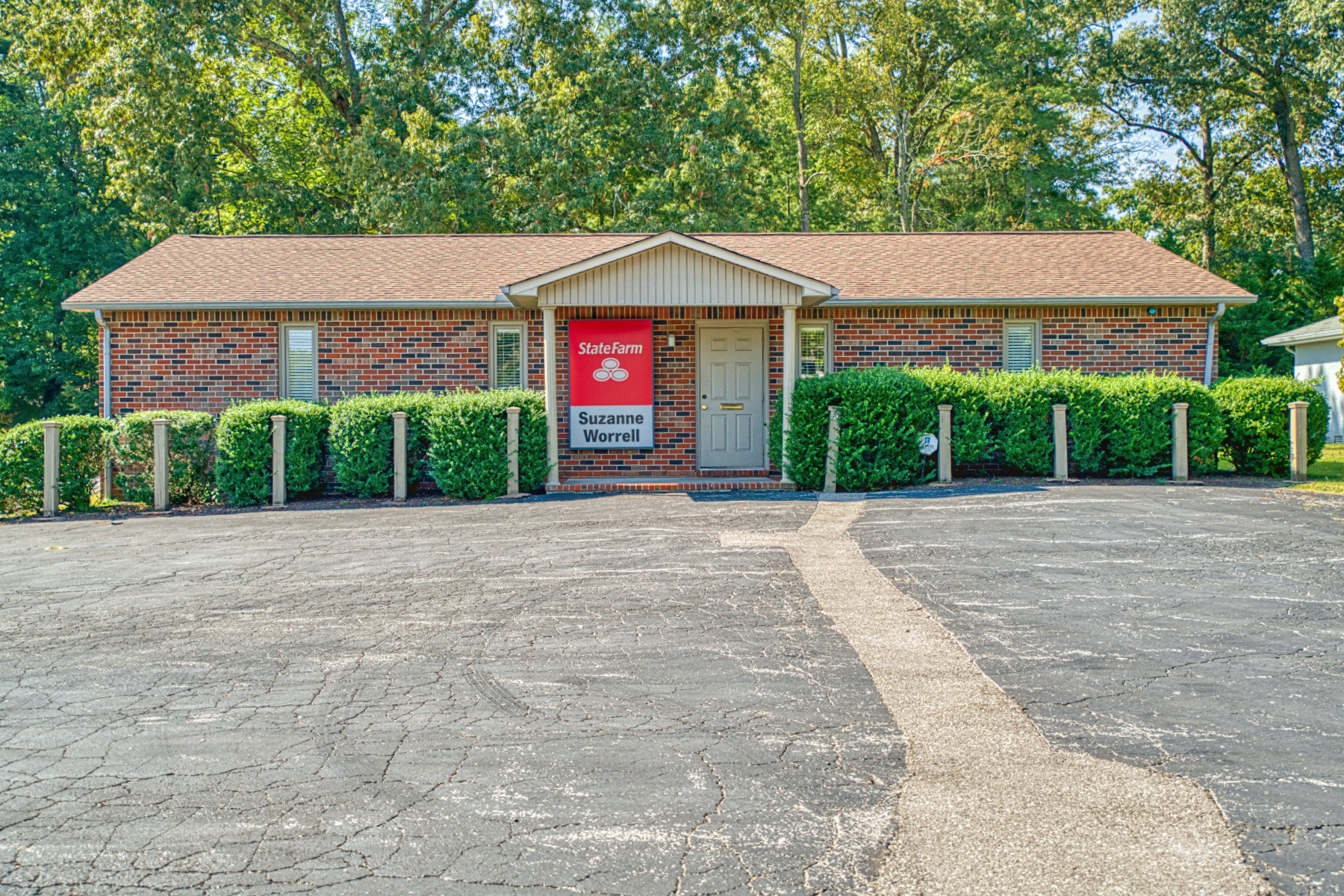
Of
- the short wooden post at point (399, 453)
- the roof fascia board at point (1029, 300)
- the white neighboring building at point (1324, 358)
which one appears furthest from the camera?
the white neighboring building at point (1324, 358)

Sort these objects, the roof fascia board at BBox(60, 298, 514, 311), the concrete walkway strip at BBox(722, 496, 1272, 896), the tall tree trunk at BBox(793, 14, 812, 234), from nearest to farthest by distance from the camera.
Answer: the concrete walkway strip at BBox(722, 496, 1272, 896) → the roof fascia board at BBox(60, 298, 514, 311) → the tall tree trunk at BBox(793, 14, 812, 234)

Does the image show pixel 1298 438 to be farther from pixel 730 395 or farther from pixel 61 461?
pixel 61 461

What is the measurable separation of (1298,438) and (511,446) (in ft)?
32.7

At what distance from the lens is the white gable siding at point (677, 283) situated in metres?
14.1

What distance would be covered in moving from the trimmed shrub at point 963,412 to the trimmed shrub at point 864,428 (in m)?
0.19

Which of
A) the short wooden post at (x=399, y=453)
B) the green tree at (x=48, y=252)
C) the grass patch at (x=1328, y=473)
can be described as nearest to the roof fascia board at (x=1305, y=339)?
the grass patch at (x=1328, y=473)

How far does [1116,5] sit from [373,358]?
27923 millimetres

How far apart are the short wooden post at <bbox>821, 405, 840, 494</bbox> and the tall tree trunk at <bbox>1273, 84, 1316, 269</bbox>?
25.3m

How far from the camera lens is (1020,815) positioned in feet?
12.7

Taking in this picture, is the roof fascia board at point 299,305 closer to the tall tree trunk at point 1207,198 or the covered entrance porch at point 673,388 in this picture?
the covered entrance porch at point 673,388

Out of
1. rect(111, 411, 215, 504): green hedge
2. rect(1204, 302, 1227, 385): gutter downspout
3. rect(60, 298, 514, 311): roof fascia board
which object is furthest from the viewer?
rect(1204, 302, 1227, 385): gutter downspout

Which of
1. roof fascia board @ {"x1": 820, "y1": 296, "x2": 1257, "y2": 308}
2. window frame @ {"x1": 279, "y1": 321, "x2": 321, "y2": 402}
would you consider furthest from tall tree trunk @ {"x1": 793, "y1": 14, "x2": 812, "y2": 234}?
window frame @ {"x1": 279, "y1": 321, "x2": 321, "y2": 402}

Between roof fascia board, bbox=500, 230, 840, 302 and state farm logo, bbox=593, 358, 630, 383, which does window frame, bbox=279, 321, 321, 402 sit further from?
state farm logo, bbox=593, 358, 630, 383

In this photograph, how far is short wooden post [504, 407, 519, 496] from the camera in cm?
1333
